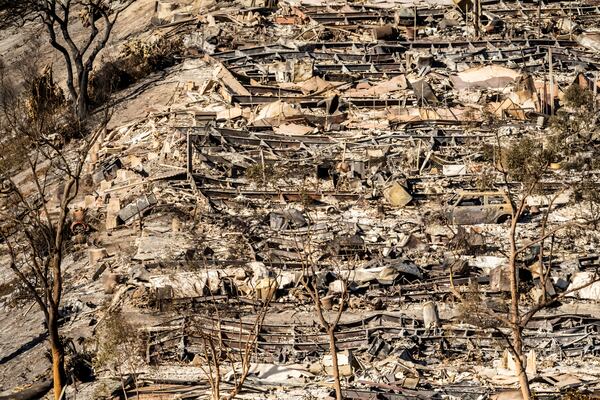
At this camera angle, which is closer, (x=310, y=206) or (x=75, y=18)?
(x=310, y=206)

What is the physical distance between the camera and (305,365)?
67.6 feet

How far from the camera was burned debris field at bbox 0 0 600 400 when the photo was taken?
20.2m

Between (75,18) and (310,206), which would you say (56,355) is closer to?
(310,206)

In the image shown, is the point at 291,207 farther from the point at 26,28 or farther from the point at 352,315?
the point at 26,28

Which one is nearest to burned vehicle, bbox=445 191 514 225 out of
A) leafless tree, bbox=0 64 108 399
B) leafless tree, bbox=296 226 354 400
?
leafless tree, bbox=296 226 354 400

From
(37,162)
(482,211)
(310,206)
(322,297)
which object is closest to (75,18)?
(37,162)

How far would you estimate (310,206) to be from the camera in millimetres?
26250

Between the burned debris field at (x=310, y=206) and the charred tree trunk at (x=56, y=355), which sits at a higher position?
the charred tree trunk at (x=56, y=355)

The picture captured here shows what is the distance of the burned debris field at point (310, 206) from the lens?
2025cm

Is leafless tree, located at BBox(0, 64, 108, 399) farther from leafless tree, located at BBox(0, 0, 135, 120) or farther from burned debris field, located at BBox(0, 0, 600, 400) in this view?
leafless tree, located at BBox(0, 0, 135, 120)

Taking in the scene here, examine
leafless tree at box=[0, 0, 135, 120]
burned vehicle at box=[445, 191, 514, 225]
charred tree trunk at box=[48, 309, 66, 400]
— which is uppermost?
charred tree trunk at box=[48, 309, 66, 400]

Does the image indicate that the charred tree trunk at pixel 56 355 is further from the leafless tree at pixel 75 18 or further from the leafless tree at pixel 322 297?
the leafless tree at pixel 75 18

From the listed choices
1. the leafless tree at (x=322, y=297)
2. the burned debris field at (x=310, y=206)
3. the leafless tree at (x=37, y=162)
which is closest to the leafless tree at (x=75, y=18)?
the burned debris field at (x=310, y=206)

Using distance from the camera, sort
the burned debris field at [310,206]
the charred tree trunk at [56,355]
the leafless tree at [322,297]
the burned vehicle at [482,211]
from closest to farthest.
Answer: the leafless tree at [322,297] < the charred tree trunk at [56,355] < the burned debris field at [310,206] < the burned vehicle at [482,211]
